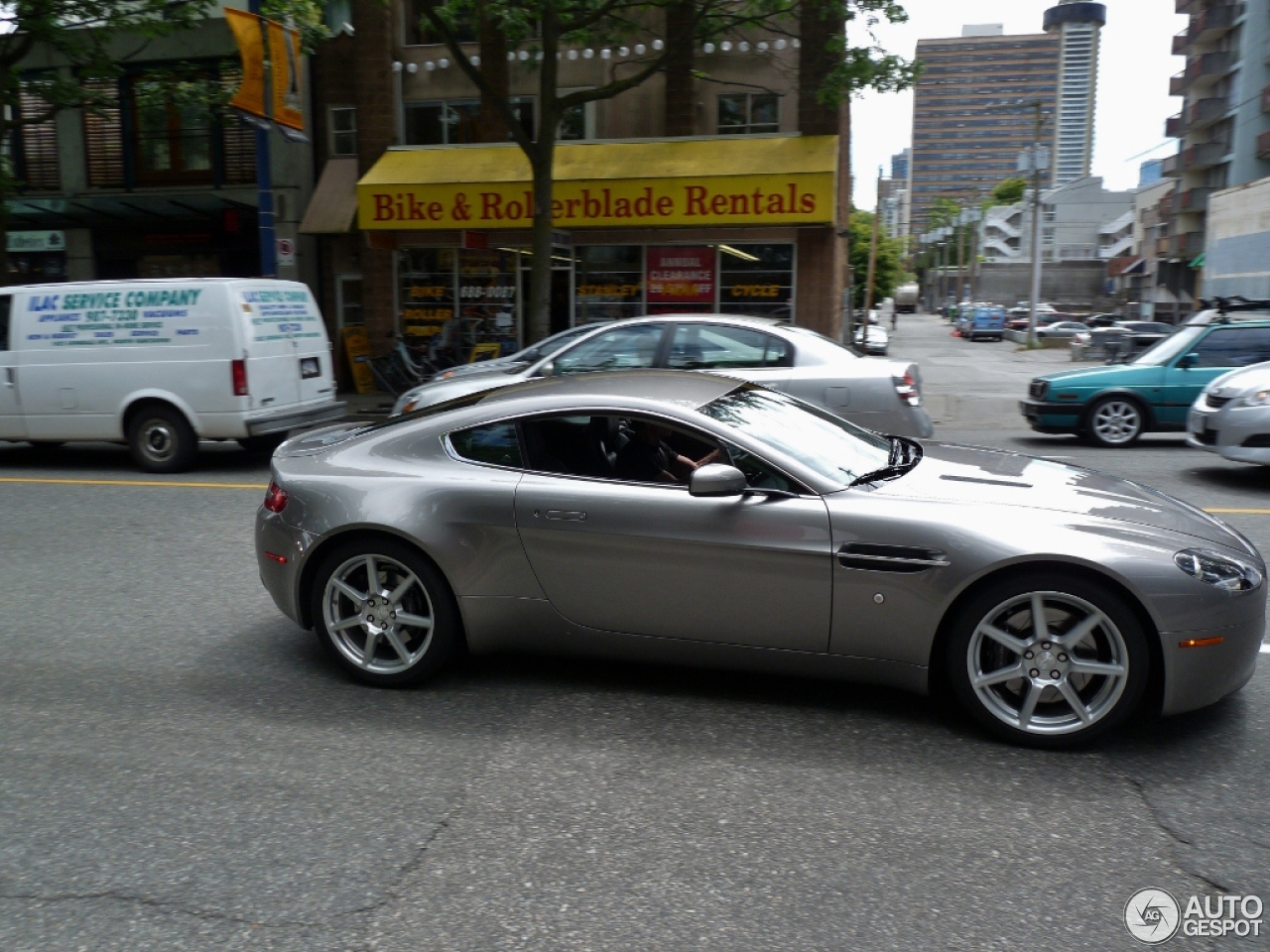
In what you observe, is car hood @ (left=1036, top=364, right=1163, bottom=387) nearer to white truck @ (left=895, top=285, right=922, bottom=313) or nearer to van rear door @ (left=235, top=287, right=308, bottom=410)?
van rear door @ (left=235, top=287, right=308, bottom=410)

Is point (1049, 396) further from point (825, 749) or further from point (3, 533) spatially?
point (3, 533)

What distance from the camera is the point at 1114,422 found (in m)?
12.5

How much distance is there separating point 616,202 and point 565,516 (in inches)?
592

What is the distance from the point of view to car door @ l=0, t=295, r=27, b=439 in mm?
11062

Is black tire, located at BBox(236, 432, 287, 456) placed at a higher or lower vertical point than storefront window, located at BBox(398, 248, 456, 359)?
lower

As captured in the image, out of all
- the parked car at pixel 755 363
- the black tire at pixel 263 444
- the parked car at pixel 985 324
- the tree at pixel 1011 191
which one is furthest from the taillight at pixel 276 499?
the tree at pixel 1011 191

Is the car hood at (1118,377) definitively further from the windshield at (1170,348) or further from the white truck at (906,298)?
the white truck at (906,298)

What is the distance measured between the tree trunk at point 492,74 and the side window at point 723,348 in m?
12.1

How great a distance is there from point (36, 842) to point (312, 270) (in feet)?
65.1

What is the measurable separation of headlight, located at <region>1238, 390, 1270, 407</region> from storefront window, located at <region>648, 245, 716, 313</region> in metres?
11.5

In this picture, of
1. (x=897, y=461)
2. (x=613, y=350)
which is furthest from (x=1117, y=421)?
(x=897, y=461)

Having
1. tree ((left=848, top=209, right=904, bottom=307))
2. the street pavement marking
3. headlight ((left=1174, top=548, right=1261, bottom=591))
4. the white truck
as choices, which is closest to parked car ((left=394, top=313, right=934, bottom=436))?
the street pavement marking

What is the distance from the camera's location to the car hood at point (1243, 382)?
9.47m

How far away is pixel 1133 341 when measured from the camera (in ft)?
48.3
